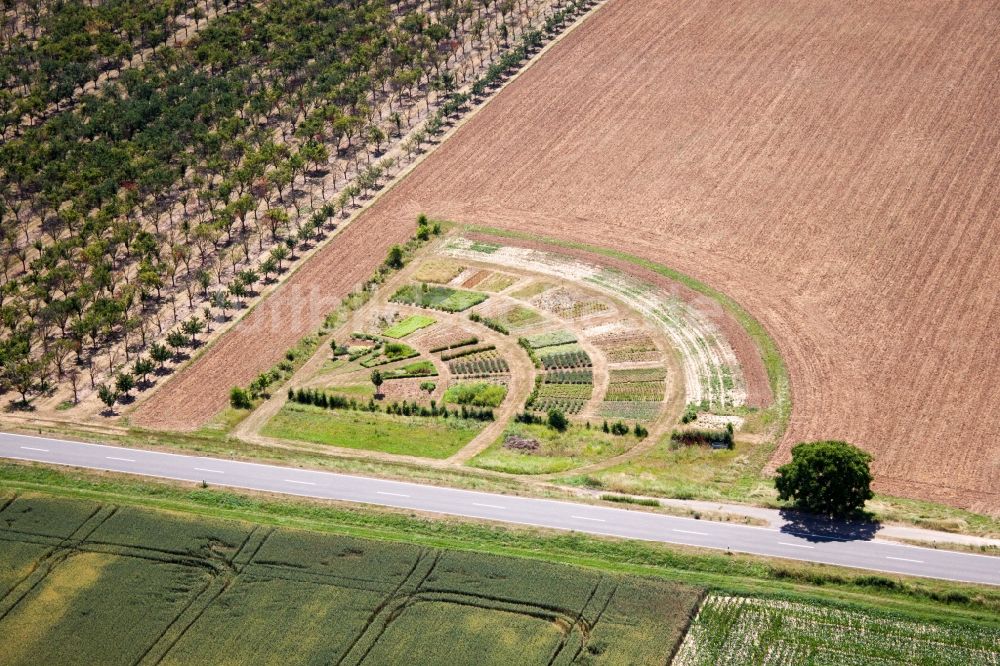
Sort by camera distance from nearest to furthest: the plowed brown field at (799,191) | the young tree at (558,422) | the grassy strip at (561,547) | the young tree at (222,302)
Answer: the grassy strip at (561,547) < the young tree at (558,422) < the plowed brown field at (799,191) < the young tree at (222,302)

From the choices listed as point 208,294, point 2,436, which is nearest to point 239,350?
point 208,294

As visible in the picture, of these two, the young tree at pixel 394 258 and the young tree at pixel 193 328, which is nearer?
the young tree at pixel 193 328

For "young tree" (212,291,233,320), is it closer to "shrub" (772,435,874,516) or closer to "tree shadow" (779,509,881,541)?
"shrub" (772,435,874,516)

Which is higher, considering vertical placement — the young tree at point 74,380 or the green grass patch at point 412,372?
the green grass patch at point 412,372

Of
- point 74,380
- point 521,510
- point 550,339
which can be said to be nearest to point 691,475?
point 521,510

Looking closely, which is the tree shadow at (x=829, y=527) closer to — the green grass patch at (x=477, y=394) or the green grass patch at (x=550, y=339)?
the green grass patch at (x=477, y=394)

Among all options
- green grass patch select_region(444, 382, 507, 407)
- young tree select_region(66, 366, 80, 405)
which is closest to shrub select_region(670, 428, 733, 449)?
green grass patch select_region(444, 382, 507, 407)

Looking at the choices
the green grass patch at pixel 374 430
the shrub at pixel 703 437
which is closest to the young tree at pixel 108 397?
the green grass patch at pixel 374 430
